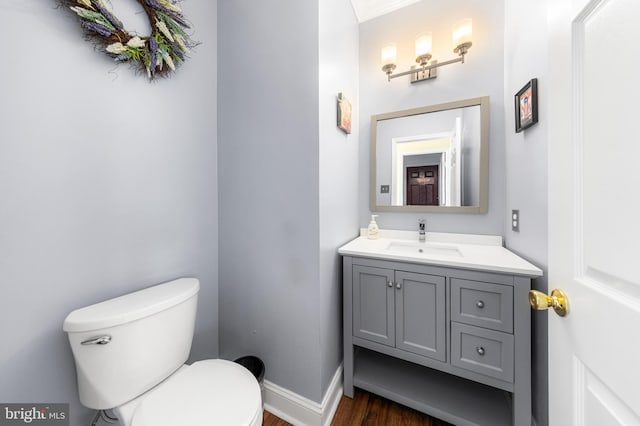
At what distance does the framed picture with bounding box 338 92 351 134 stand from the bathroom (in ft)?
0.20

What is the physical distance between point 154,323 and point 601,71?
4.82ft

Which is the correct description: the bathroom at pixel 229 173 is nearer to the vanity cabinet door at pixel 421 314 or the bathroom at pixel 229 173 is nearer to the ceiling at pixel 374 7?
the ceiling at pixel 374 7

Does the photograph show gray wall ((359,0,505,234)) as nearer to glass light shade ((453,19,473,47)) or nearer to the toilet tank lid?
glass light shade ((453,19,473,47))

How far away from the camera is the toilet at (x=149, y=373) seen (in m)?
0.78

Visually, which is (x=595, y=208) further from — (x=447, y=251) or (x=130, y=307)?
(x=130, y=307)

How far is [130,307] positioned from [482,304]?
1.52 meters

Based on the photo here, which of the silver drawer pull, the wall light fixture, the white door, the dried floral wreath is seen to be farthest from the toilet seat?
the wall light fixture

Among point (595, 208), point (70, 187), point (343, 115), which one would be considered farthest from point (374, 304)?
point (70, 187)

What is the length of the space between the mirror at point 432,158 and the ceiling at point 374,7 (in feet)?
2.64

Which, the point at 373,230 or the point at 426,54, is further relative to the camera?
the point at 373,230

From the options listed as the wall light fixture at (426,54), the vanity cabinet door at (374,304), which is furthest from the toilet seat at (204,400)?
the wall light fixture at (426,54)

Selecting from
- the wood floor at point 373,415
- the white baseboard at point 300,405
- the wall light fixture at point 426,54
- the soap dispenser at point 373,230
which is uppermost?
the wall light fixture at point 426,54

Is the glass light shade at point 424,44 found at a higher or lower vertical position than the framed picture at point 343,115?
higher

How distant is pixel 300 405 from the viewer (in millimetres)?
1226
